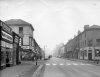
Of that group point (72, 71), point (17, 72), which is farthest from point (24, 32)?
point (17, 72)

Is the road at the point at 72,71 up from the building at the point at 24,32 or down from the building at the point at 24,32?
down

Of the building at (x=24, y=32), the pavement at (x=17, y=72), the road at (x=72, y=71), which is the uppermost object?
the building at (x=24, y=32)

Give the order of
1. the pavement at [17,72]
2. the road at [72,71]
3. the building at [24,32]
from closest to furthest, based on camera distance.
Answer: the pavement at [17,72] < the road at [72,71] < the building at [24,32]

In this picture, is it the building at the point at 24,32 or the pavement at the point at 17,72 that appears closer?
the pavement at the point at 17,72

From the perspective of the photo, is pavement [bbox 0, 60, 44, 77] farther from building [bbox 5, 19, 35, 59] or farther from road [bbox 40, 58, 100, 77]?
building [bbox 5, 19, 35, 59]

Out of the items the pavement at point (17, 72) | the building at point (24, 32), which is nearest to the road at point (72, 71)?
the pavement at point (17, 72)

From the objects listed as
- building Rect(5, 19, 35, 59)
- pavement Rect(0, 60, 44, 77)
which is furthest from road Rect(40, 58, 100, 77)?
building Rect(5, 19, 35, 59)

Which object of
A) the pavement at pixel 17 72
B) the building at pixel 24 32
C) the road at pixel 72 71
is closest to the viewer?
the pavement at pixel 17 72

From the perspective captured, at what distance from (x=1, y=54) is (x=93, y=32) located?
5869 centimetres

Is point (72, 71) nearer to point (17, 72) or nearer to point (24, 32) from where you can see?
point (17, 72)

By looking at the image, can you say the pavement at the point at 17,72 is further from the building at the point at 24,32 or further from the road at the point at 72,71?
the building at the point at 24,32

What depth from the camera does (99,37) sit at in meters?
80.8

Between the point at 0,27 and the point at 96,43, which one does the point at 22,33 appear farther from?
the point at 0,27

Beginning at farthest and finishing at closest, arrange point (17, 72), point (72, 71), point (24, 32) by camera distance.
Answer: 1. point (24, 32)
2. point (72, 71)
3. point (17, 72)
